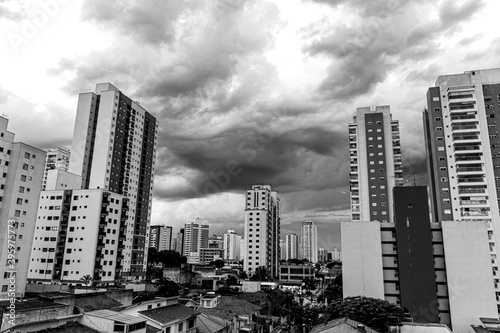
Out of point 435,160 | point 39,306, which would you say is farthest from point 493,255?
point 39,306

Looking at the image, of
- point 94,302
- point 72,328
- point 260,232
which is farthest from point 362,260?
point 260,232

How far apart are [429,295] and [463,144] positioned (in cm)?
3526

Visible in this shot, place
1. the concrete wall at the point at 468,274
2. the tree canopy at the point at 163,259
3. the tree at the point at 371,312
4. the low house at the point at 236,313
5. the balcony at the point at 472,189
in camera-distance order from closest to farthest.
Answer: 1. the tree at the point at 371,312
2. the low house at the point at 236,313
3. the concrete wall at the point at 468,274
4. the balcony at the point at 472,189
5. the tree canopy at the point at 163,259

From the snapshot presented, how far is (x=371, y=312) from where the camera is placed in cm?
3812

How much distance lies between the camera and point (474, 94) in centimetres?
7081

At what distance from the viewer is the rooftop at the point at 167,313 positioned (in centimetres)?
3167

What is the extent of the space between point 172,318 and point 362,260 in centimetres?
3075

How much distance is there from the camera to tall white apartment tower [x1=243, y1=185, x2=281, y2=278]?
421 ft

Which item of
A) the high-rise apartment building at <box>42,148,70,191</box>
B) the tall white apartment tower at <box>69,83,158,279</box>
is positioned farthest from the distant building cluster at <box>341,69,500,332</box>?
the high-rise apartment building at <box>42,148,70,191</box>

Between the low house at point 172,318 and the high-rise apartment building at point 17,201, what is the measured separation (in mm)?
27521

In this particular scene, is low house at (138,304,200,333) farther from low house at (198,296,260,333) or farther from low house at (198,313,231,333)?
low house at (198,296,260,333)

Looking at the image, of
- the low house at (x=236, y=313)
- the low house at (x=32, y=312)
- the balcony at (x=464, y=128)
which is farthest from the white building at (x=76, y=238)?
the balcony at (x=464, y=128)

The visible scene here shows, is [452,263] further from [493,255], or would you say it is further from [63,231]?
[63,231]

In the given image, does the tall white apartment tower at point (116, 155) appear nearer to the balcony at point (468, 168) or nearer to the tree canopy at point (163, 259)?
the tree canopy at point (163, 259)
